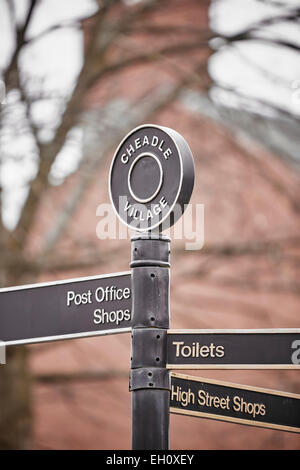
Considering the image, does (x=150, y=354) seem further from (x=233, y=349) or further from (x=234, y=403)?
(x=234, y=403)

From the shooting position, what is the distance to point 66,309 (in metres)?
3.57

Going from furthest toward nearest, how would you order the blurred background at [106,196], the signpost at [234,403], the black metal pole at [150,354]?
the blurred background at [106,196] < the signpost at [234,403] < the black metal pole at [150,354]

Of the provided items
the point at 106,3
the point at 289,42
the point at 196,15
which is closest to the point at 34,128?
the point at 106,3

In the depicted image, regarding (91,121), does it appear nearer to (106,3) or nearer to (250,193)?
(106,3)

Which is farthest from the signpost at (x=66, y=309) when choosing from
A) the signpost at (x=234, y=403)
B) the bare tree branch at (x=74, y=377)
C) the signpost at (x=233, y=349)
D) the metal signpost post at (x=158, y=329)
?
the bare tree branch at (x=74, y=377)

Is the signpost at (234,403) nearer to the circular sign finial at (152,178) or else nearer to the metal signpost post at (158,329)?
the metal signpost post at (158,329)

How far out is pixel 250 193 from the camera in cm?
1203

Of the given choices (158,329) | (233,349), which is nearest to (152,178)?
(158,329)

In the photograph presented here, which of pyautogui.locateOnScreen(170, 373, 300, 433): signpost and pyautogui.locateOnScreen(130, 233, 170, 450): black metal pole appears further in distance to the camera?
pyautogui.locateOnScreen(170, 373, 300, 433): signpost

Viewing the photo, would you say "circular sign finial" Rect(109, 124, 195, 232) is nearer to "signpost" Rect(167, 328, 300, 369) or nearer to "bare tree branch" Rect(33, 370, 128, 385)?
"signpost" Rect(167, 328, 300, 369)

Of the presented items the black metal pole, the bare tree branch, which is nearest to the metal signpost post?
the black metal pole

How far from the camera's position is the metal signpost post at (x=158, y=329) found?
322cm

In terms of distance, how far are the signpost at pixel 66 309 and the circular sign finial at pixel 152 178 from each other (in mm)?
261

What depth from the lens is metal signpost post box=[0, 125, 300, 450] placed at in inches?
127
